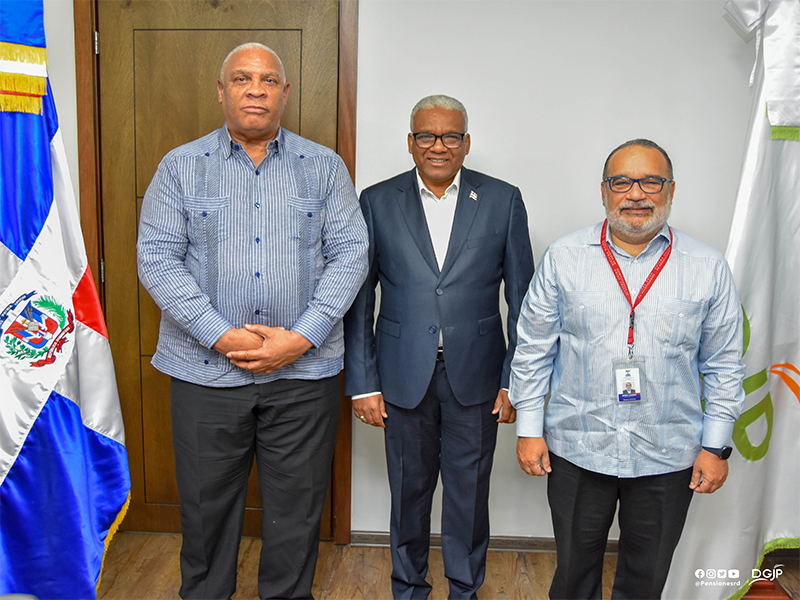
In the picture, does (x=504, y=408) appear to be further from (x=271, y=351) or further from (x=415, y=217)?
(x=271, y=351)

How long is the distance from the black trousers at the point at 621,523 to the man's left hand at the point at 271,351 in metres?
0.84

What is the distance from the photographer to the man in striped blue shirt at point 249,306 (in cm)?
205

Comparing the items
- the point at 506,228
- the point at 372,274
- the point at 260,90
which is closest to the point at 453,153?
the point at 506,228

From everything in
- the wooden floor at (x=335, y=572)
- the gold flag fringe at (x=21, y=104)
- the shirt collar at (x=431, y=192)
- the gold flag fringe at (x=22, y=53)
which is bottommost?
the wooden floor at (x=335, y=572)

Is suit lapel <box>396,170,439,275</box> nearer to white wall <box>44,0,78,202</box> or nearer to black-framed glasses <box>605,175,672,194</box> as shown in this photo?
black-framed glasses <box>605,175,672,194</box>

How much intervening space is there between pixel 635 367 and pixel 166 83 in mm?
2050

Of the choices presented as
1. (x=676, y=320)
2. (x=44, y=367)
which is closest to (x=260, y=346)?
(x=44, y=367)

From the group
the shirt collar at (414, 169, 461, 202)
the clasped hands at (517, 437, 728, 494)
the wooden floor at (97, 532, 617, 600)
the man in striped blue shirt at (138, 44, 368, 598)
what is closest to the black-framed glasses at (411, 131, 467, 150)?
the shirt collar at (414, 169, 461, 202)

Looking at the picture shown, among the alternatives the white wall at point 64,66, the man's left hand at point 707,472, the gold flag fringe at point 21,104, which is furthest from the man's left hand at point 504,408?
the white wall at point 64,66

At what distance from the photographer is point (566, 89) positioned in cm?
261

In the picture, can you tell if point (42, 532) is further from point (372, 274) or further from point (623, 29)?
point (623, 29)

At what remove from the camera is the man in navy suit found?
2.20m

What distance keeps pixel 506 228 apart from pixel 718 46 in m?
1.18

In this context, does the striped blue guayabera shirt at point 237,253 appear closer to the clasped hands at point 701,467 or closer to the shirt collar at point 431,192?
the shirt collar at point 431,192
